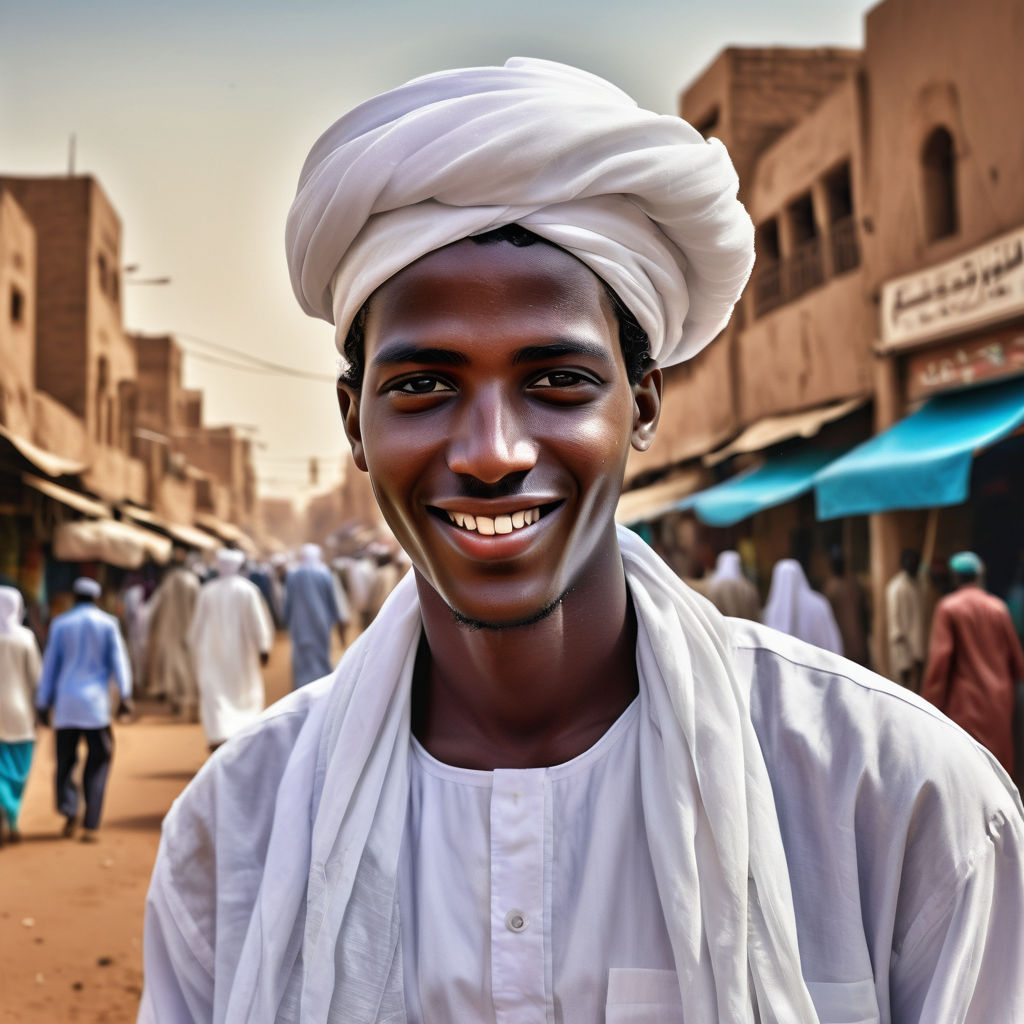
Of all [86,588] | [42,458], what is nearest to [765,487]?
[86,588]

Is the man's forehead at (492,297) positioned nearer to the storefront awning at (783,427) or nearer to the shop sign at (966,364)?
the shop sign at (966,364)

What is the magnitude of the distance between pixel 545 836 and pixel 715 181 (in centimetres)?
91

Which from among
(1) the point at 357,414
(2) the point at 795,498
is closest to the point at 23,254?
(2) the point at 795,498

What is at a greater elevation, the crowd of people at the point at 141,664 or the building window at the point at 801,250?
the building window at the point at 801,250

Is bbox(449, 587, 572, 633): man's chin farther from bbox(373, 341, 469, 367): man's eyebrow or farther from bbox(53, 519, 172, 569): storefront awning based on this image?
bbox(53, 519, 172, 569): storefront awning

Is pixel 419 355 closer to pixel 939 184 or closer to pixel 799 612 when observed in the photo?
pixel 799 612

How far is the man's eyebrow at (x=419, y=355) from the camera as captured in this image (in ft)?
4.59

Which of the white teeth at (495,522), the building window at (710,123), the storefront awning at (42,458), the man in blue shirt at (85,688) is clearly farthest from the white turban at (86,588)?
the building window at (710,123)

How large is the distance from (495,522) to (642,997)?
580mm

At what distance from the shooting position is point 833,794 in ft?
4.34

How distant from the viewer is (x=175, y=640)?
12.6 metres

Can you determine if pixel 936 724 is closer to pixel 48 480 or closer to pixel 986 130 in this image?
pixel 986 130

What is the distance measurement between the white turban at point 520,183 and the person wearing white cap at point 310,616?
8.36 metres

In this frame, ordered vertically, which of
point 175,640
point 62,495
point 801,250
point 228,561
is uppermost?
point 801,250
